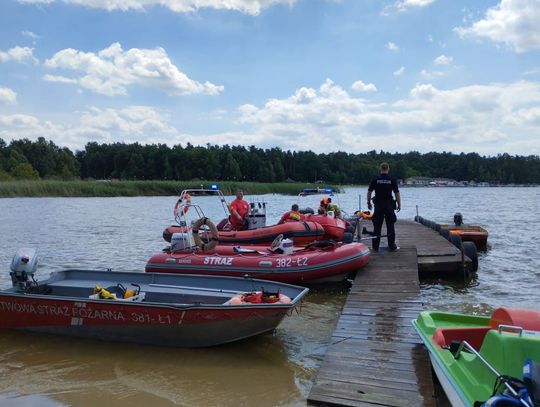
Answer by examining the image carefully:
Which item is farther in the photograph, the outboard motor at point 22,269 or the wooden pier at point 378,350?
the outboard motor at point 22,269

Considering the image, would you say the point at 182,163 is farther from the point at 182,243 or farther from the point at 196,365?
the point at 196,365

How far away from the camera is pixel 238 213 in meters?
11.6

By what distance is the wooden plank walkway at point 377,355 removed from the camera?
4.18 metres

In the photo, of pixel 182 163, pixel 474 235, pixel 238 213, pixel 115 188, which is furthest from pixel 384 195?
pixel 182 163

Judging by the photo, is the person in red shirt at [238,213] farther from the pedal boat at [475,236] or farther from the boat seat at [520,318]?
the boat seat at [520,318]

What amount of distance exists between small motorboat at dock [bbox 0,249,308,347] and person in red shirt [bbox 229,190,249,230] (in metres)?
4.19

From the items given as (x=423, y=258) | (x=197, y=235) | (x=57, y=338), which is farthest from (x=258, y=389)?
(x=423, y=258)

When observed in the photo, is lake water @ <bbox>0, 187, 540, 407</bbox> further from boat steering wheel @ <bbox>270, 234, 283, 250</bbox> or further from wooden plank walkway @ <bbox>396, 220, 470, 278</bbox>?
boat steering wheel @ <bbox>270, 234, 283, 250</bbox>

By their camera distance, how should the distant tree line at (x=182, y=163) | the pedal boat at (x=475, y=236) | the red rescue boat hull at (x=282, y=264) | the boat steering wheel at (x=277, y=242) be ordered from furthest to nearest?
the distant tree line at (x=182, y=163), the pedal boat at (x=475, y=236), the boat steering wheel at (x=277, y=242), the red rescue boat hull at (x=282, y=264)

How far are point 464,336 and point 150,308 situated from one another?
358 cm

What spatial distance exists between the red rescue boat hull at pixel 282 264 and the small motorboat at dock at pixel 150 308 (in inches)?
64.4

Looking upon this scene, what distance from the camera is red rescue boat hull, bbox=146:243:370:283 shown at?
8.67 m

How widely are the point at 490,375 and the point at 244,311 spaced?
2891 millimetres

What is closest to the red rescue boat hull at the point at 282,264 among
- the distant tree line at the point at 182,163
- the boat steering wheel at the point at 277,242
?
the boat steering wheel at the point at 277,242
